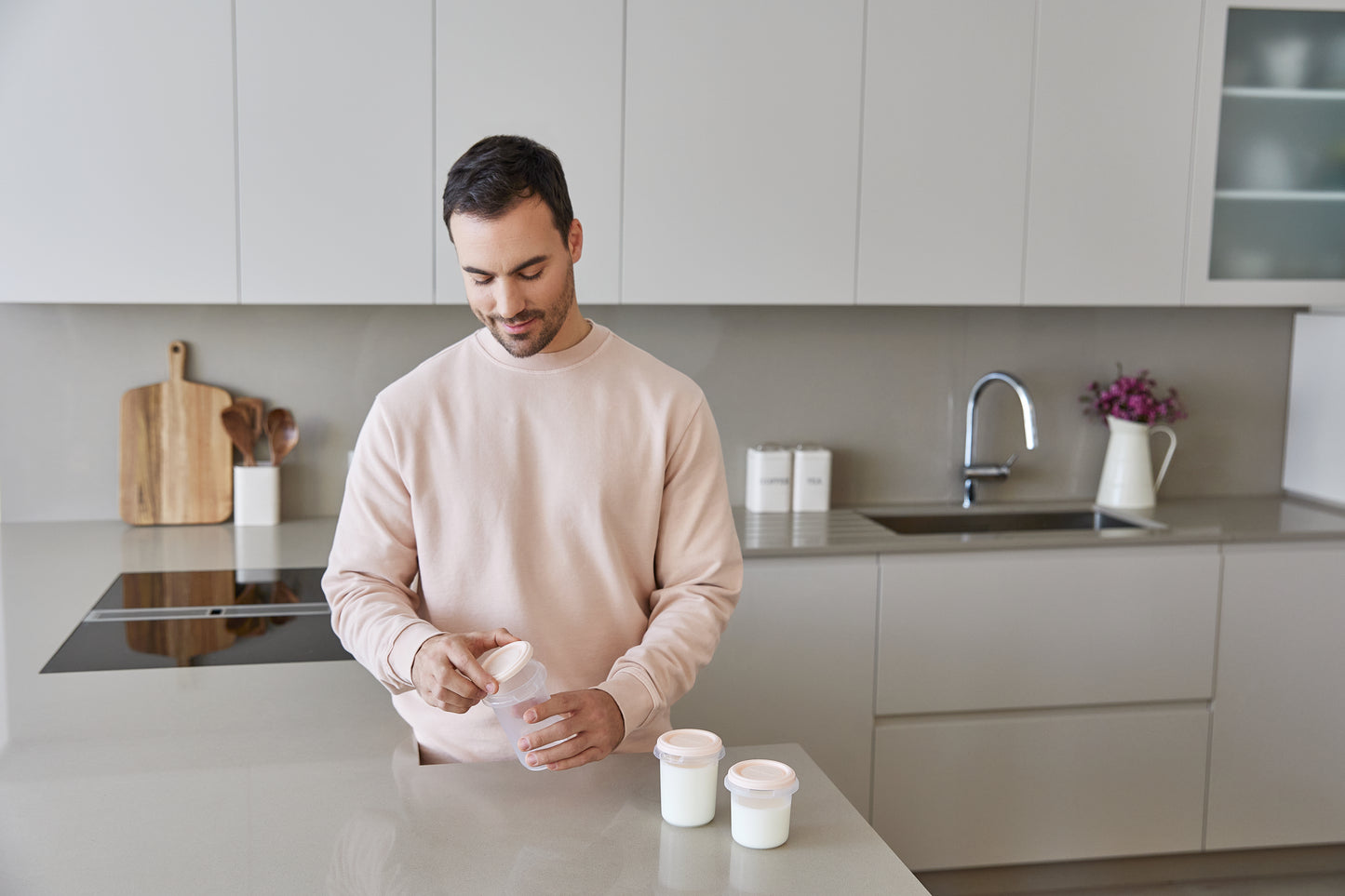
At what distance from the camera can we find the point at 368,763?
4.78ft

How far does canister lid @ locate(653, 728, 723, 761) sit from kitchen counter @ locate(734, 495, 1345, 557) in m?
1.39

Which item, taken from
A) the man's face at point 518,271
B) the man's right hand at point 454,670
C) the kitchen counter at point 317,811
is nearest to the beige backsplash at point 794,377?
the kitchen counter at point 317,811

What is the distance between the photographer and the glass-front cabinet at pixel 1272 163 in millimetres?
3008

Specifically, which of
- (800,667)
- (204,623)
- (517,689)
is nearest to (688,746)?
(517,689)

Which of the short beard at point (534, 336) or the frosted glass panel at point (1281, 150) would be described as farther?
the frosted glass panel at point (1281, 150)

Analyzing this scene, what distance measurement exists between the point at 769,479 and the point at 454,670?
6.14ft

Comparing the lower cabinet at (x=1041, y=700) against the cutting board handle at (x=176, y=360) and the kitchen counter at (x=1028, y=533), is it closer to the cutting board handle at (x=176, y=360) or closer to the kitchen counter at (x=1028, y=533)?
the kitchen counter at (x=1028, y=533)

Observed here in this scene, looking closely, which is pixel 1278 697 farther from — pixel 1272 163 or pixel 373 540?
pixel 373 540

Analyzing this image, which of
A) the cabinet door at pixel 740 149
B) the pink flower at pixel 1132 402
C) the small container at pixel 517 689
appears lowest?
the small container at pixel 517 689

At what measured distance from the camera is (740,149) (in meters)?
2.79

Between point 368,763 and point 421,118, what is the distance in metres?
1.67

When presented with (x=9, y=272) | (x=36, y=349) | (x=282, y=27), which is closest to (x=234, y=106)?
(x=282, y=27)

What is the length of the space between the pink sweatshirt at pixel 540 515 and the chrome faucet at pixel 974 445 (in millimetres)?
1756

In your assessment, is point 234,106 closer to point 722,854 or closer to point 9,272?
point 9,272
